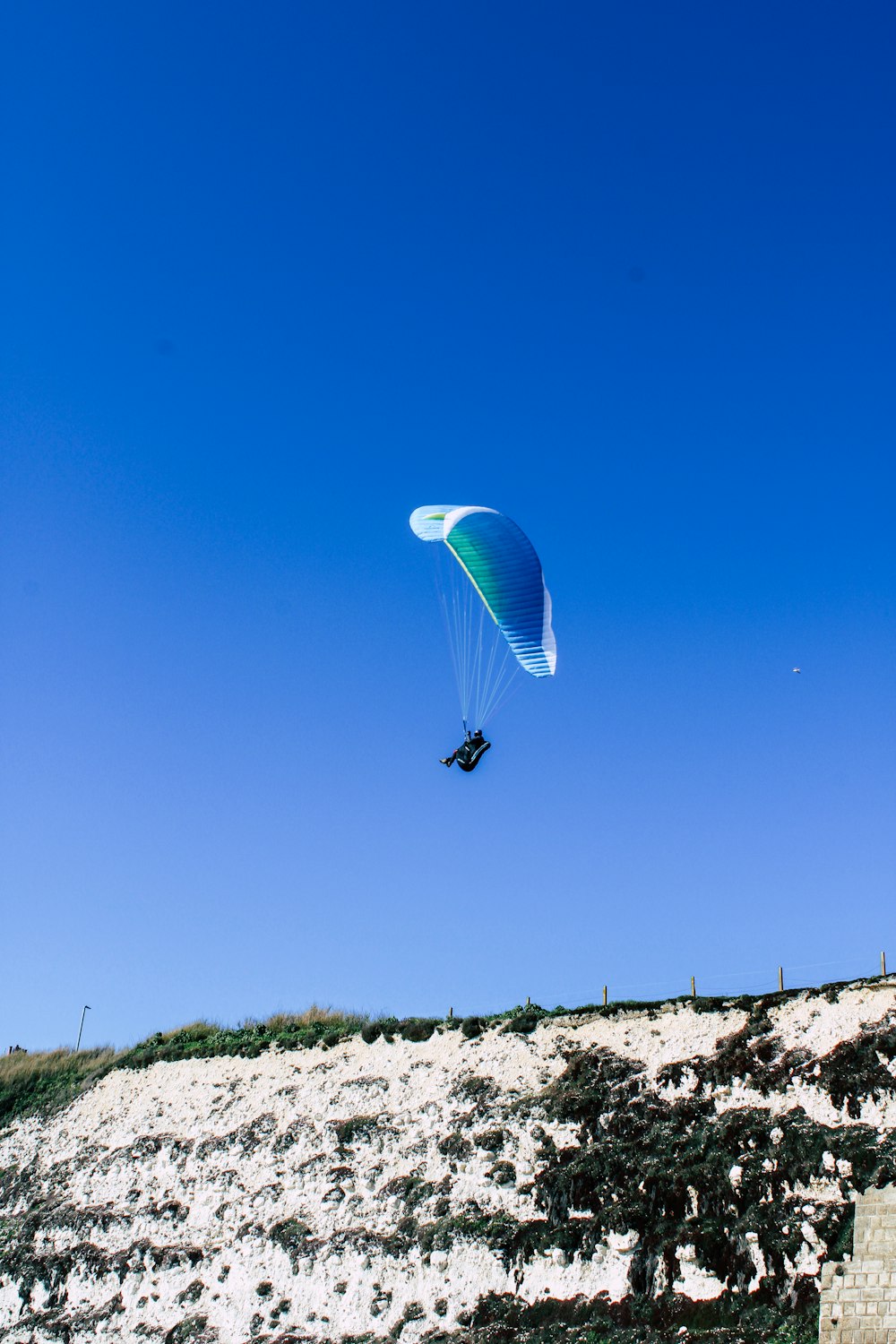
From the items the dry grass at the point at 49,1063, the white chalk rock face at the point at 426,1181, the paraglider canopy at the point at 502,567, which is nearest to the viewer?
the white chalk rock face at the point at 426,1181

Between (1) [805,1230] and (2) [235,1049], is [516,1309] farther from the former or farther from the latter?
(2) [235,1049]

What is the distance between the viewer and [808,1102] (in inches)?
882

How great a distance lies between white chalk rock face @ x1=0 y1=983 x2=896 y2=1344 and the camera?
21.7m

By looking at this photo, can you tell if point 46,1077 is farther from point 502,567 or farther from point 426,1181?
point 502,567

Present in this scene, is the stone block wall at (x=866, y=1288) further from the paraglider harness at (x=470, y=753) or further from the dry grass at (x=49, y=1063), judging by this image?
the dry grass at (x=49, y=1063)

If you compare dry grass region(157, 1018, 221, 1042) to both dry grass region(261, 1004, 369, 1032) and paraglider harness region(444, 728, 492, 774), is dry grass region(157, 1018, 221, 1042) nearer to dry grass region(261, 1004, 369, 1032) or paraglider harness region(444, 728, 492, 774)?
dry grass region(261, 1004, 369, 1032)

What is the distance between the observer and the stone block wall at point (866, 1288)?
1714 centimetres

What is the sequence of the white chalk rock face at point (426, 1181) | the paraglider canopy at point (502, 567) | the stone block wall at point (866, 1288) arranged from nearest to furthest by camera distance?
the stone block wall at point (866, 1288) → the white chalk rock face at point (426, 1181) → the paraglider canopy at point (502, 567)

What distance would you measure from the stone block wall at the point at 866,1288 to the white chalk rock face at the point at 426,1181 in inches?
55.0

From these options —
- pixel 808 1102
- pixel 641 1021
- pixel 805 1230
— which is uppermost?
pixel 641 1021

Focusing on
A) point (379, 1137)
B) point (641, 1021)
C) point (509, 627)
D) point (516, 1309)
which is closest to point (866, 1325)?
point (516, 1309)

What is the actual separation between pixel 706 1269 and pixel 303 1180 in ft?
34.6

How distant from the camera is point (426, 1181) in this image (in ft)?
82.9

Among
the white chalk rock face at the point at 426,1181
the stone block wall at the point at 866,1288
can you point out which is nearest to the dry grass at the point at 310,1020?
the white chalk rock face at the point at 426,1181
